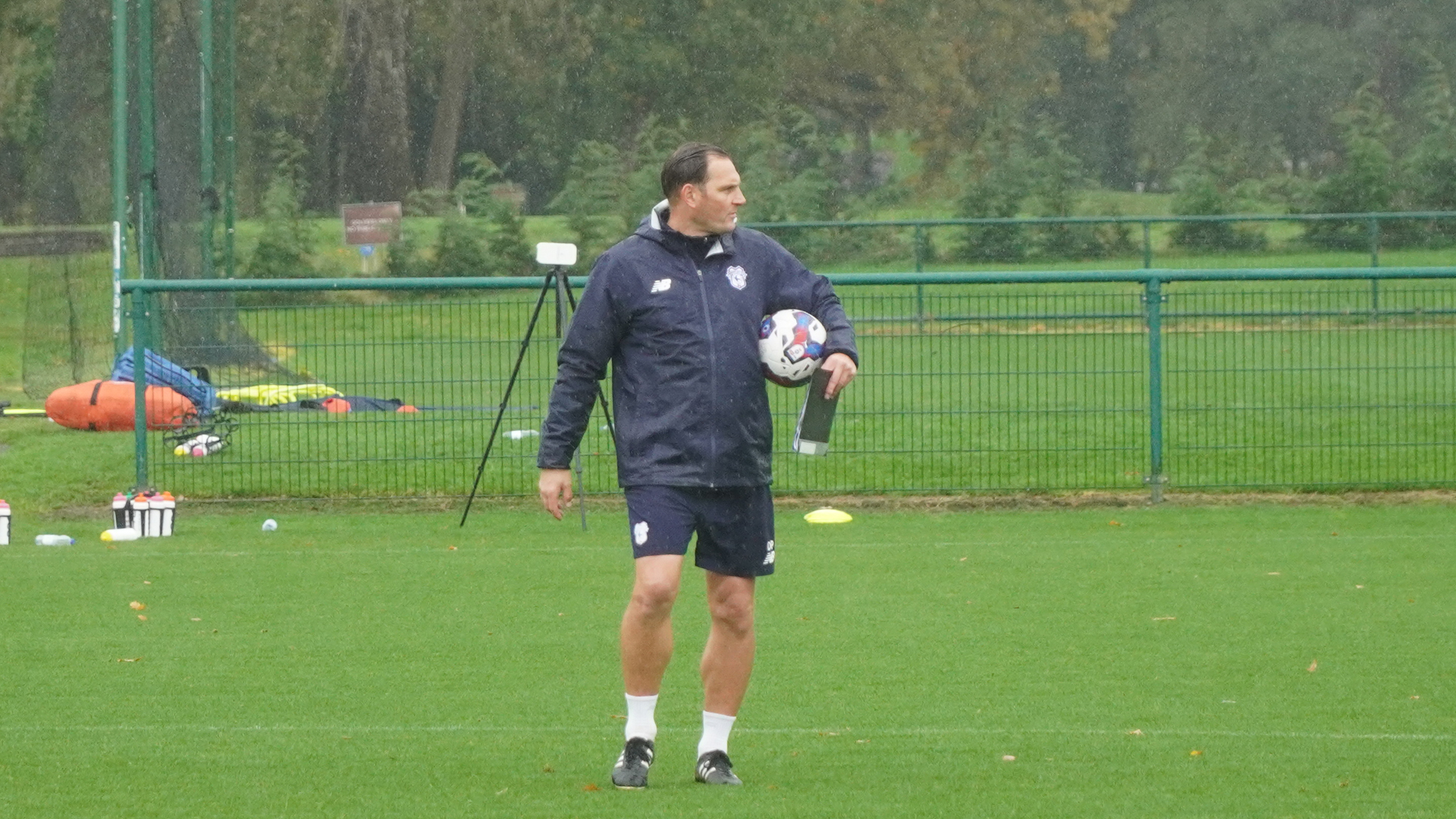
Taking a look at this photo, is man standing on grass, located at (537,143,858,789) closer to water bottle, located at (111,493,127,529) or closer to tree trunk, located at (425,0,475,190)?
water bottle, located at (111,493,127,529)

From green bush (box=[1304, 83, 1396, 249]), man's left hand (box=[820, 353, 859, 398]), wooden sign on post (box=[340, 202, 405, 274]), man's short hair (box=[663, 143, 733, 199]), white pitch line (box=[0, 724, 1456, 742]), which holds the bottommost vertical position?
white pitch line (box=[0, 724, 1456, 742])

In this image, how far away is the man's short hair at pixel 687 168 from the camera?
5.26 m

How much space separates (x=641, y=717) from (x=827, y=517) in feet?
19.8

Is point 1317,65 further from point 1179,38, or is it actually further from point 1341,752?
point 1341,752

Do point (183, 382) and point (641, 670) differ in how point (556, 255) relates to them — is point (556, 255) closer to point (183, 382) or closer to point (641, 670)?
point (183, 382)

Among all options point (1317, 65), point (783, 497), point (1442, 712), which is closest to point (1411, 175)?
point (1317, 65)

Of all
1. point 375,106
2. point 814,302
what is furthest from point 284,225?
point 814,302

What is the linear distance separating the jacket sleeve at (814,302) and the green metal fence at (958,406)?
630 centimetres

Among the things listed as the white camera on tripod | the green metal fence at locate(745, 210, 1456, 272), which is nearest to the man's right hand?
the white camera on tripod

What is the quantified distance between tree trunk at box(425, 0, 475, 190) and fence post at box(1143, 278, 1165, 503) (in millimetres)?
18161

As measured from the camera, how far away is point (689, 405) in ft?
17.4

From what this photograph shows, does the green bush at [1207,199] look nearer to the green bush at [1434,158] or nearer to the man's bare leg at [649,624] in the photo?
the green bush at [1434,158]

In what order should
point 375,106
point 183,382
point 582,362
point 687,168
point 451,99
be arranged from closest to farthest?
1. point 687,168
2. point 582,362
3. point 183,382
4. point 375,106
5. point 451,99

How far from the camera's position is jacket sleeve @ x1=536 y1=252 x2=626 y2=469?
17.5 ft
